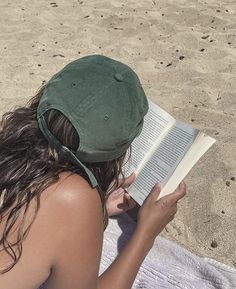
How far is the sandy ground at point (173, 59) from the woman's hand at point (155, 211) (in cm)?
35

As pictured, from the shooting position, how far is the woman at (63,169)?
121cm

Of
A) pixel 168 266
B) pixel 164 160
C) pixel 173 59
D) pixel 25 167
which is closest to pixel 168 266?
pixel 168 266

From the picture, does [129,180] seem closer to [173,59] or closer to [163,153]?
[163,153]

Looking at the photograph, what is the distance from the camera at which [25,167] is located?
4.11ft

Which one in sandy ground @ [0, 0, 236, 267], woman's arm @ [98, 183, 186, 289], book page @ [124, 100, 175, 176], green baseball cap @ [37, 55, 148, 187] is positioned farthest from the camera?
sandy ground @ [0, 0, 236, 267]

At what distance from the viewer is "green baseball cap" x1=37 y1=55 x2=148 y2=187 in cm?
120

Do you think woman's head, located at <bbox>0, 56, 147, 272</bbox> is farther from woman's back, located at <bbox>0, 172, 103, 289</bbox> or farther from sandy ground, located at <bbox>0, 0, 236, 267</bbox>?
sandy ground, located at <bbox>0, 0, 236, 267</bbox>

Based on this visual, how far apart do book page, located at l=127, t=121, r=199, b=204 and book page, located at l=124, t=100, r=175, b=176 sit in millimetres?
17

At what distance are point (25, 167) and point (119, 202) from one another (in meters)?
0.54

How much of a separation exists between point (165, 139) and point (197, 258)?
365 millimetres

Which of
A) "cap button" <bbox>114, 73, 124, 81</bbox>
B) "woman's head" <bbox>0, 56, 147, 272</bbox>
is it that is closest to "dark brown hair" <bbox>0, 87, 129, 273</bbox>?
"woman's head" <bbox>0, 56, 147, 272</bbox>

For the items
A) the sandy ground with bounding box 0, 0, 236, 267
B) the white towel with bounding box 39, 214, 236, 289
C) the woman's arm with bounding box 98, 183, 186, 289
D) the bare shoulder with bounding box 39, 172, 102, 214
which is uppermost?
the bare shoulder with bounding box 39, 172, 102, 214

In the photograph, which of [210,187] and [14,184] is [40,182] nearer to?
[14,184]

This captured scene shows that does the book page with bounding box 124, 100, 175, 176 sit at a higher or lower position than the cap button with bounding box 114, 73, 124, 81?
lower
